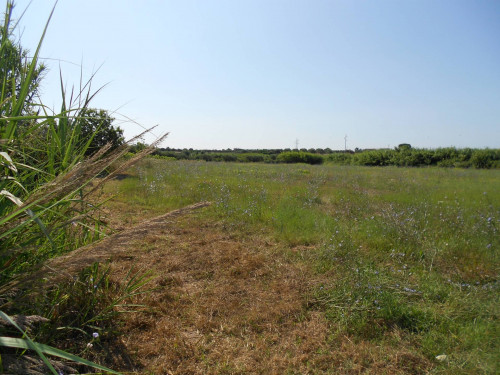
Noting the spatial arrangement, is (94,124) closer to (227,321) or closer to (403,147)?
(227,321)

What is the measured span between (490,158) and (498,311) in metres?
34.0

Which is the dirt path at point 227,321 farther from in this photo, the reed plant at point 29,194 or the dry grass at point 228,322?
the reed plant at point 29,194

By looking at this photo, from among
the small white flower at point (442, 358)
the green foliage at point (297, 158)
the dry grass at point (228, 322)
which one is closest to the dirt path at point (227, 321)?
the dry grass at point (228, 322)

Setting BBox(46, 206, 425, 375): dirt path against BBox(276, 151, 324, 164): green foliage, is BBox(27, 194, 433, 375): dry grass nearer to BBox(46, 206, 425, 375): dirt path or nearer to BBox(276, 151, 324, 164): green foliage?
BBox(46, 206, 425, 375): dirt path

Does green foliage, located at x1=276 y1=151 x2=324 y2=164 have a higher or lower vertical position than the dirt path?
higher

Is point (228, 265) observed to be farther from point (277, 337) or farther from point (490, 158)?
point (490, 158)

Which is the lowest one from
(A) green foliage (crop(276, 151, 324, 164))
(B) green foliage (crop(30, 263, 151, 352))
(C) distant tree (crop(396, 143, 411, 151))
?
(B) green foliage (crop(30, 263, 151, 352))

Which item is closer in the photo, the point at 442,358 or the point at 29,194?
the point at 29,194

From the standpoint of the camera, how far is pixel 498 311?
8.27 ft

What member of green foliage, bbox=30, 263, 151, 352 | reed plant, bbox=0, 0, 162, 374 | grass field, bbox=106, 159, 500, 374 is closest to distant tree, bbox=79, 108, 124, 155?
reed plant, bbox=0, 0, 162, 374

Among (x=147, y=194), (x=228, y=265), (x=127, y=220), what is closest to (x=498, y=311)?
(x=228, y=265)

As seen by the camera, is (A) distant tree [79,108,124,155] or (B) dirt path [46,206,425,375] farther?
(B) dirt path [46,206,425,375]

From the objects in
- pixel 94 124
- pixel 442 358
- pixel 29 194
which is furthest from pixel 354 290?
pixel 94 124

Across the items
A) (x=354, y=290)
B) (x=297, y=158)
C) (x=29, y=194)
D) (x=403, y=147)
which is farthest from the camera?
(x=297, y=158)
